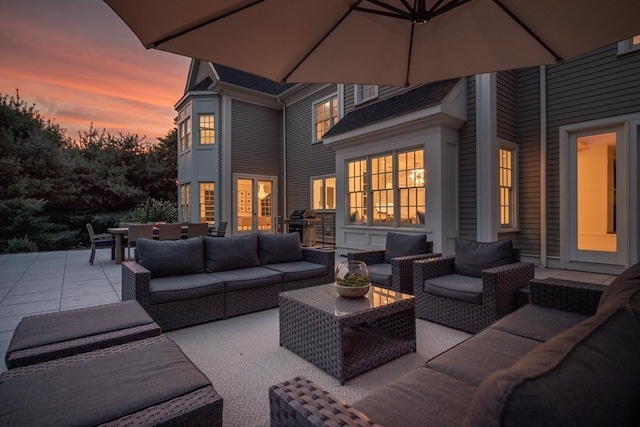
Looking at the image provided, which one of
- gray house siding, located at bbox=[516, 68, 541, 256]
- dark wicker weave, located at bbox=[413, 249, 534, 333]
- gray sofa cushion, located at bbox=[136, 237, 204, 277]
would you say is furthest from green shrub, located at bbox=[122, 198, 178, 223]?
gray house siding, located at bbox=[516, 68, 541, 256]

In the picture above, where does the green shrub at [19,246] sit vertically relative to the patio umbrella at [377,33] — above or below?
below

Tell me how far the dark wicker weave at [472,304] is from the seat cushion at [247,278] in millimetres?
1721

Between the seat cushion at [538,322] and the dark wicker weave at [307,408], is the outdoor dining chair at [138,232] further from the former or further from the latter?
the seat cushion at [538,322]

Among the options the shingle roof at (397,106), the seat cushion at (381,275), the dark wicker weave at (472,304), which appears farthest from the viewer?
the shingle roof at (397,106)

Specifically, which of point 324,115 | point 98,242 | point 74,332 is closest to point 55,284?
point 98,242

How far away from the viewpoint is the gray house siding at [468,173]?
6.38m

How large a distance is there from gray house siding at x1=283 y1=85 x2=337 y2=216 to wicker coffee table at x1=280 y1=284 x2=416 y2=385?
25.1ft

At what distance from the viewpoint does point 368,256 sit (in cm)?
452

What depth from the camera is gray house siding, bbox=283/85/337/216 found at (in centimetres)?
1057

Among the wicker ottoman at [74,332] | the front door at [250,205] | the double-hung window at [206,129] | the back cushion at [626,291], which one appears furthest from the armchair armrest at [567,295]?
the double-hung window at [206,129]

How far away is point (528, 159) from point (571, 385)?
713 cm

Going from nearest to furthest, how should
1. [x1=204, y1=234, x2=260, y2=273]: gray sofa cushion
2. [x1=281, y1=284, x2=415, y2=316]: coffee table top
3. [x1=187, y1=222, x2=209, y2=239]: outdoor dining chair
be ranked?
[x1=281, y1=284, x2=415, y2=316]: coffee table top < [x1=204, y1=234, x2=260, y2=273]: gray sofa cushion < [x1=187, y1=222, x2=209, y2=239]: outdoor dining chair

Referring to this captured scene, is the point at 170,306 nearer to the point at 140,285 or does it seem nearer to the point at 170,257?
the point at 140,285

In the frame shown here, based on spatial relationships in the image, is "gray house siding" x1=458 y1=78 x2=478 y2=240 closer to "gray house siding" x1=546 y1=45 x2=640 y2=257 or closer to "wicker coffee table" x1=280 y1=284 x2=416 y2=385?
"gray house siding" x1=546 y1=45 x2=640 y2=257
